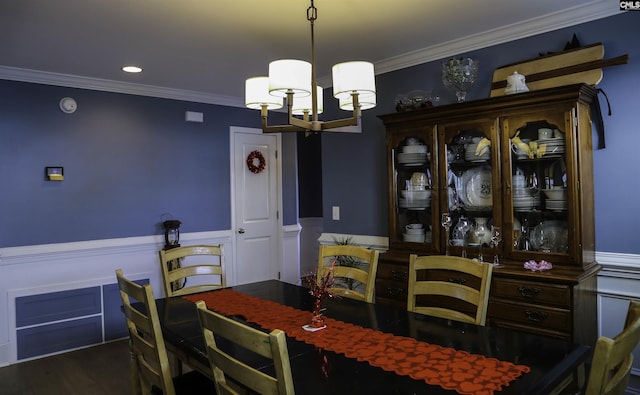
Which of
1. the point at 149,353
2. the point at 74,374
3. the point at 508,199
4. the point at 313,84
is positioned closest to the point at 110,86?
the point at 74,374

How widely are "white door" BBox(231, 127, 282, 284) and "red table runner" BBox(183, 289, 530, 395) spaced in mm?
3018

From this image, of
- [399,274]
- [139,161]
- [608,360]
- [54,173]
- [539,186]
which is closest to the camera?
[608,360]

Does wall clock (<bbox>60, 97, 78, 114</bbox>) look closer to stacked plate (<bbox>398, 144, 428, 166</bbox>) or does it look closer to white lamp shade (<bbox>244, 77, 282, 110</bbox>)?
white lamp shade (<bbox>244, 77, 282, 110</bbox>)

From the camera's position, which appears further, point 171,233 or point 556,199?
point 171,233

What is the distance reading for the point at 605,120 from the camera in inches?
104

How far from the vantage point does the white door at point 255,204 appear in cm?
518

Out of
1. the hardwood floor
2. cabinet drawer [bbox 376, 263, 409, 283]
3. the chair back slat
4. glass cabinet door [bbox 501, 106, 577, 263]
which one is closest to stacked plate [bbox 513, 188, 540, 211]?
glass cabinet door [bbox 501, 106, 577, 263]

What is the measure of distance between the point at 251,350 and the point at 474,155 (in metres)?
2.26

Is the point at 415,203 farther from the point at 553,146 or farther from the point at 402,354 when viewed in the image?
the point at 402,354

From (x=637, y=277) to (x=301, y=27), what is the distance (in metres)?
2.54

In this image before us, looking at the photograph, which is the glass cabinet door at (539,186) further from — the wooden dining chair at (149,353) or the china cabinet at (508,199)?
the wooden dining chair at (149,353)

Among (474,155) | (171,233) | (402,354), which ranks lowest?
(402,354)

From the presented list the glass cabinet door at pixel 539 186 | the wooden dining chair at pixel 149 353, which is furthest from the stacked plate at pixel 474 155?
the wooden dining chair at pixel 149 353

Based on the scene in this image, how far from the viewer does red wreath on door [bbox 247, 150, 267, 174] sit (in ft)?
17.3
